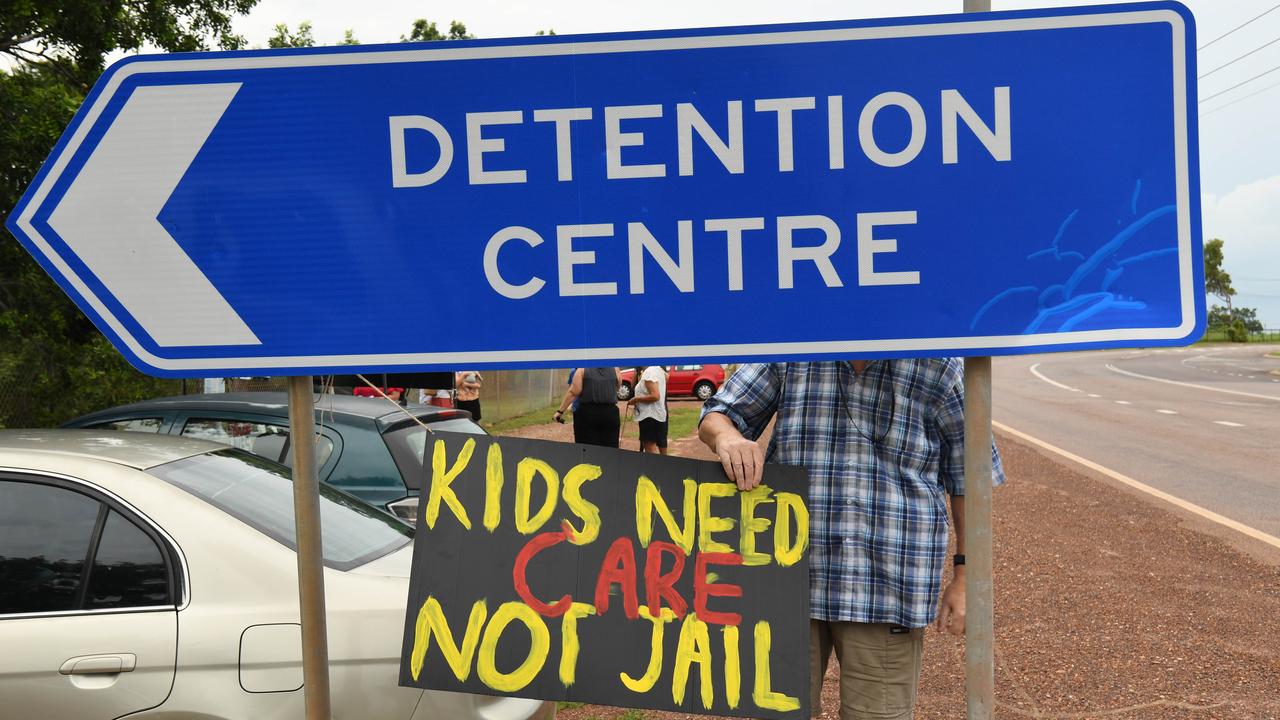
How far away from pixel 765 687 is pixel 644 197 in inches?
42.7

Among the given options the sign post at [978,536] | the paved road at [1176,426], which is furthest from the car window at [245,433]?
the sign post at [978,536]

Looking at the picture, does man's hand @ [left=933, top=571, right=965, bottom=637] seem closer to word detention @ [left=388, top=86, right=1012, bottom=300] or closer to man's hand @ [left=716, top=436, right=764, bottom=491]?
man's hand @ [left=716, top=436, right=764, bottom=491]

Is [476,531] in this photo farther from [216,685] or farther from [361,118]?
[216,685]

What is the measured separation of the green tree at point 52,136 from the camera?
8.27 meters

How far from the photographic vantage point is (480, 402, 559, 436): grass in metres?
16.6

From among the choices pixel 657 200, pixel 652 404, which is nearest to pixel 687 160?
pixel 657 200

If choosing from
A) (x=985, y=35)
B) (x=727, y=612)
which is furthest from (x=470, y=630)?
(x=985, y=35)

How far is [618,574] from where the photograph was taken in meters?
2.08

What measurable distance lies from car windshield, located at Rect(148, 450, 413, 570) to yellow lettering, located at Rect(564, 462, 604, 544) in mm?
1206

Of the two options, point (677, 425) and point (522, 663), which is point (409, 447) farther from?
point (677, 425)

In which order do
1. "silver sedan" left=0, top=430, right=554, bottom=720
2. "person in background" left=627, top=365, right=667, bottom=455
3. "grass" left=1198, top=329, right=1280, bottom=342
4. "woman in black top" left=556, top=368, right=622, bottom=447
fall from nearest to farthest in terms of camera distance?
"silver sedan" left=0, top=430, right=554, bottom=720
"woman in black top" left=556, top=368, right=622, bottom=447
"person in background" left=627, top=365, right=667, bottom=455
"grass" left=1198, top=329, right=1280, bottom=342

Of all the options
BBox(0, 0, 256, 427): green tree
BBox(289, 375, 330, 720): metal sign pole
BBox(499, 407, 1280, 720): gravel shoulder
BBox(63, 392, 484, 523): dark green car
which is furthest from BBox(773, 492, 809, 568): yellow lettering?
BBox(0, 0, 256, 427): green tree

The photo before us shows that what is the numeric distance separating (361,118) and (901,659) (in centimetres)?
176

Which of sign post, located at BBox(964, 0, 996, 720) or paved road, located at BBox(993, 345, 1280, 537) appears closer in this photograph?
sign post, located at BBox(964, 0, 996, 720)
